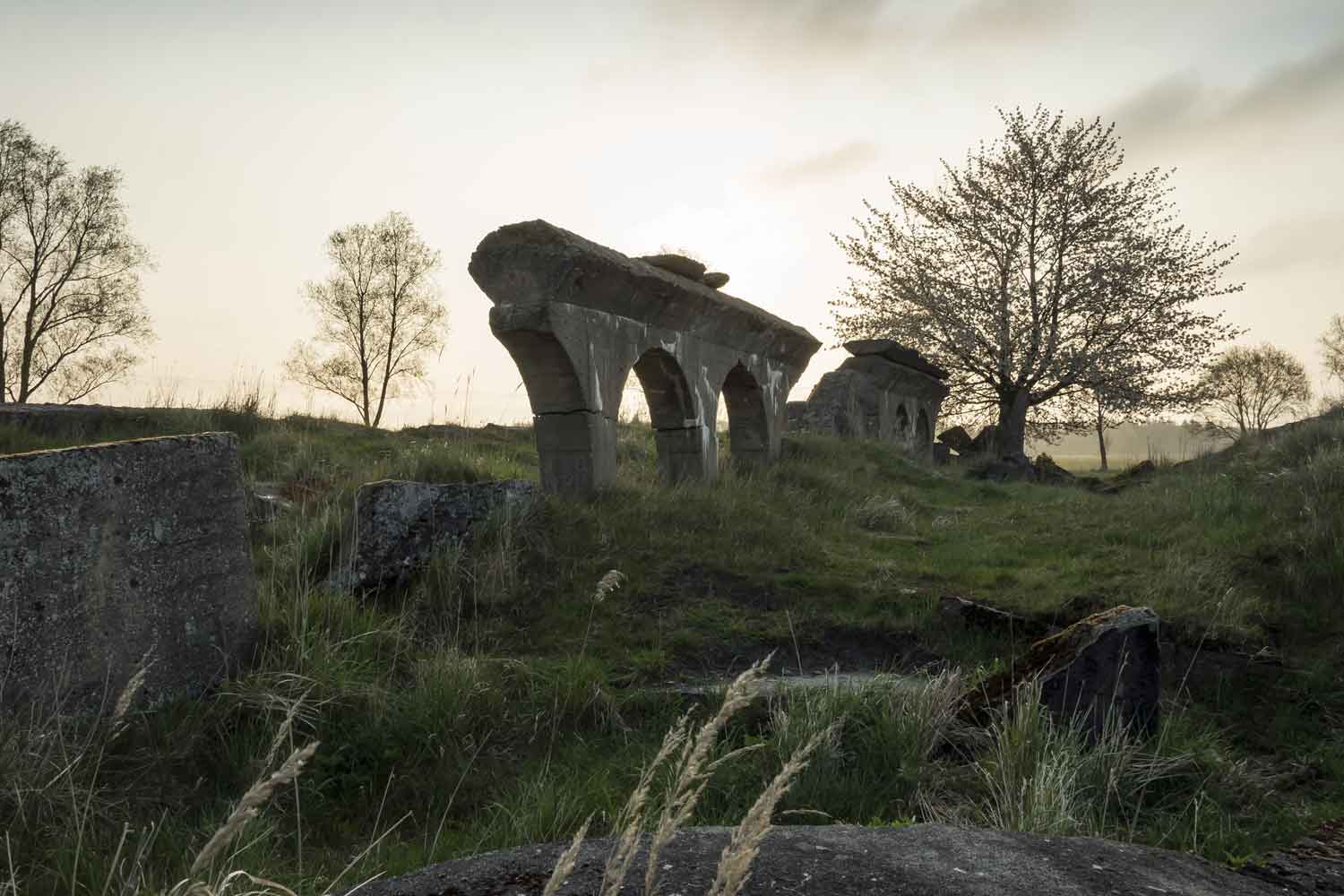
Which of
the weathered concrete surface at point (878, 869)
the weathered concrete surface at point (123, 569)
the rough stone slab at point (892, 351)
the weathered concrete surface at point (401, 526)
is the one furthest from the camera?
the rough stone slab at point (892, 351)

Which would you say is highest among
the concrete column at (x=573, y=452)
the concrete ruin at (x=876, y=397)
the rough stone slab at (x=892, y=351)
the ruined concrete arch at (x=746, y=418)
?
the rough stone slab at (x=892, y=351)

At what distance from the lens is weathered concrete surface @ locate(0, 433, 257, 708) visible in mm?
3545

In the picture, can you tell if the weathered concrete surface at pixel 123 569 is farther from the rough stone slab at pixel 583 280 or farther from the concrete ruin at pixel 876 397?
the concrete ruin at pixel 876 397

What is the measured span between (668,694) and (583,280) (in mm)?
4534

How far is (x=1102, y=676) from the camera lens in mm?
4176

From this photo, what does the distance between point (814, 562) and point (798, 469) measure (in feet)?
Answer: 14.1

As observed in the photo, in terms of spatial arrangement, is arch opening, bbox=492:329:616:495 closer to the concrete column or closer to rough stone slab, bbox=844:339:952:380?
the concrete column

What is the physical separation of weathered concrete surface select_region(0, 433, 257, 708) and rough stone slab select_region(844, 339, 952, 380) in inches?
658

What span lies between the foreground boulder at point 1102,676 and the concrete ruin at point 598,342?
4.75m

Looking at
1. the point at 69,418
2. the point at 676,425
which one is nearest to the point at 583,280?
the point at 676,425

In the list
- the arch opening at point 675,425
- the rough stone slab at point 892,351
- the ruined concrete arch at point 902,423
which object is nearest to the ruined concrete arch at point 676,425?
the arch opening at point 675,425

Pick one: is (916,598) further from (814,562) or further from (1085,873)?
(1085,873)

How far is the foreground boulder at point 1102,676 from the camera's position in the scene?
13.6 ft

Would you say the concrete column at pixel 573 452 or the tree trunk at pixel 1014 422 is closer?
the concrete column at pixel 573 452
